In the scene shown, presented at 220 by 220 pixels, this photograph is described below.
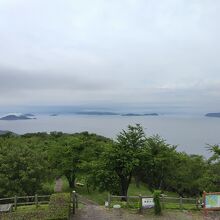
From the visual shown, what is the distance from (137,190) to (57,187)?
10094mm

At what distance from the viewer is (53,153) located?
34750 millimetres

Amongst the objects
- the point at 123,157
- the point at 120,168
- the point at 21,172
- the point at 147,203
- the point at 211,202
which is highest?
the point at 123,157

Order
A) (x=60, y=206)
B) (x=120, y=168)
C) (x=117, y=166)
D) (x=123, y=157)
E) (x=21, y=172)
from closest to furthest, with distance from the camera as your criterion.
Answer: (x=60, y=206) → (x=21, y=172) → (x=123, y=157) → (x=117, y=166) → (x=120, y=168)

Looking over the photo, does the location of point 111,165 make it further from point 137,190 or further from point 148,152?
point 137,190

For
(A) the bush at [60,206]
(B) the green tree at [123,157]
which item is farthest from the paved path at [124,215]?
(B) the green tree at [123,157]

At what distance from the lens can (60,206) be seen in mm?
14633

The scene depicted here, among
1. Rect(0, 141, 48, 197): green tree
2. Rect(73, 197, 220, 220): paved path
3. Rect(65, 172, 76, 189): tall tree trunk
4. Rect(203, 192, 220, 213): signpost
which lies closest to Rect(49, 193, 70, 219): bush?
Rect(73, 197, 220, 220): paved path

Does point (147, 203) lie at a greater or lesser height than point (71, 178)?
greater

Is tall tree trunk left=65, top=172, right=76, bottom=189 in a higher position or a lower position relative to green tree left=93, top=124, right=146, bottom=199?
lower

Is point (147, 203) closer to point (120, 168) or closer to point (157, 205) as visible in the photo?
point (157, 205)

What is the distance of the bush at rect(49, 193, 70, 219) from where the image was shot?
45.6 ft

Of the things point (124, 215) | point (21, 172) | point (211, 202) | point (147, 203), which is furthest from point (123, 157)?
point (211, 202)

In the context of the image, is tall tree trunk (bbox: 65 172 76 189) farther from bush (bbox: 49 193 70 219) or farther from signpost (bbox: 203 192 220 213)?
signpost (bbox: 203 192 220 213)

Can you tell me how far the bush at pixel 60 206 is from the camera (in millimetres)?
13906
